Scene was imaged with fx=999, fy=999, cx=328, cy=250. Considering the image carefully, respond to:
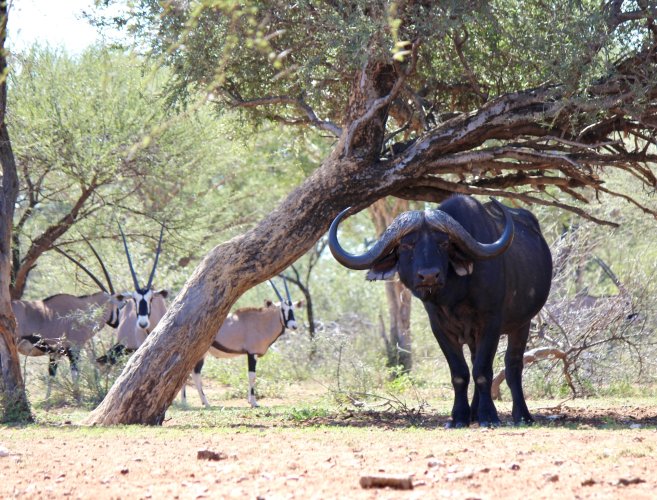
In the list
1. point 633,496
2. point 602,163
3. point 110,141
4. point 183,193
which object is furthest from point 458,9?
point 183,193

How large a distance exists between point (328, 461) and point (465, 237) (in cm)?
318

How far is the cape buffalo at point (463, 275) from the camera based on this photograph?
9.16 meters

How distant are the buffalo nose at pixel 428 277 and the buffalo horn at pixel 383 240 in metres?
0.52

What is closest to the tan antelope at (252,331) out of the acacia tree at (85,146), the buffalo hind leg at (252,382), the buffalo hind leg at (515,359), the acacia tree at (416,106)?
the buffalo hind leg at (252,382)

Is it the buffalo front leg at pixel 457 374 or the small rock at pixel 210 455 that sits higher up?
the buffalo front leg at pixel 457 374

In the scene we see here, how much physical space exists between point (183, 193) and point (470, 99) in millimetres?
9448

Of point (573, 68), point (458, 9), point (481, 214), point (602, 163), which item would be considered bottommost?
point (481, 214)

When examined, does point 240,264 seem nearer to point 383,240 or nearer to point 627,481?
point 383,240

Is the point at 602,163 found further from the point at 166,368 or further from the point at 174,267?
the point at 174,267

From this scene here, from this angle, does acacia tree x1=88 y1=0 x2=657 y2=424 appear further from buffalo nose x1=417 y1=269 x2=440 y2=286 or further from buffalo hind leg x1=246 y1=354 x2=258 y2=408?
buffalo hind leg x1=246 y1=354 x2=258 y2=408

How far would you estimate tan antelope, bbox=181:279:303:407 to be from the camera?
1811 centimetres

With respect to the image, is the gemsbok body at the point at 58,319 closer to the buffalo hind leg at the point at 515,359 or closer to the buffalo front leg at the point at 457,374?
the buffalo hind leg at the point at 515,359

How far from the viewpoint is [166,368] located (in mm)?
10172

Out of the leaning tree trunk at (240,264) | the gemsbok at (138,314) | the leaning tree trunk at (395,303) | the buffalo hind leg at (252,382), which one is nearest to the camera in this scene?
the leaning tree trunk at (240,264)
